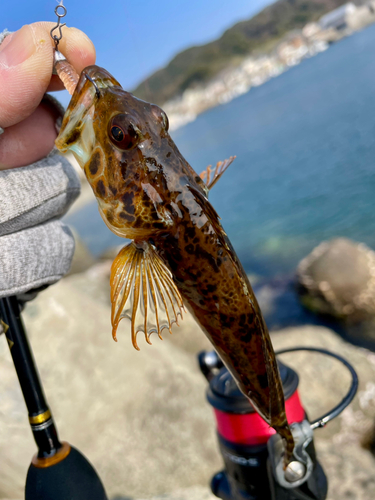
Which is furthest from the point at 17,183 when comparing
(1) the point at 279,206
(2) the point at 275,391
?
(1) the point at 279,206

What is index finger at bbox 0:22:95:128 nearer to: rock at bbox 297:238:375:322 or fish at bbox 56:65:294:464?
fish at bbox 56:65:294:464

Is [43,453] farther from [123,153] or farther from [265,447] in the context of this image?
[123,153]

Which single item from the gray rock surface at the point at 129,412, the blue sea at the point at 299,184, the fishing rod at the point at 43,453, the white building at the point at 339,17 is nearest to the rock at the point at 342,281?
the blue sea at the point at 299,184

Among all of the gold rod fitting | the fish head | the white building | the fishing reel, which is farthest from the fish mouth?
the white building

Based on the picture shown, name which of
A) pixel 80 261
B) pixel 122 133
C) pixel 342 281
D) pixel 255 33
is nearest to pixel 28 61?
pixel 122 133

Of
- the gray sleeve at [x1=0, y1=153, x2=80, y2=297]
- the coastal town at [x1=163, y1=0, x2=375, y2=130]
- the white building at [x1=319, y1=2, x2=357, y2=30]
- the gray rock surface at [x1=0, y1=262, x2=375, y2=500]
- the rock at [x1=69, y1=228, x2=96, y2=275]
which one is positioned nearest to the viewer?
the gray sleeve at [x1=0, y1=153, x2=80, y2=297]

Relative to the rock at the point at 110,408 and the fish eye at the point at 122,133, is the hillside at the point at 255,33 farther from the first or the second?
the fish eye at the point at 122,133
